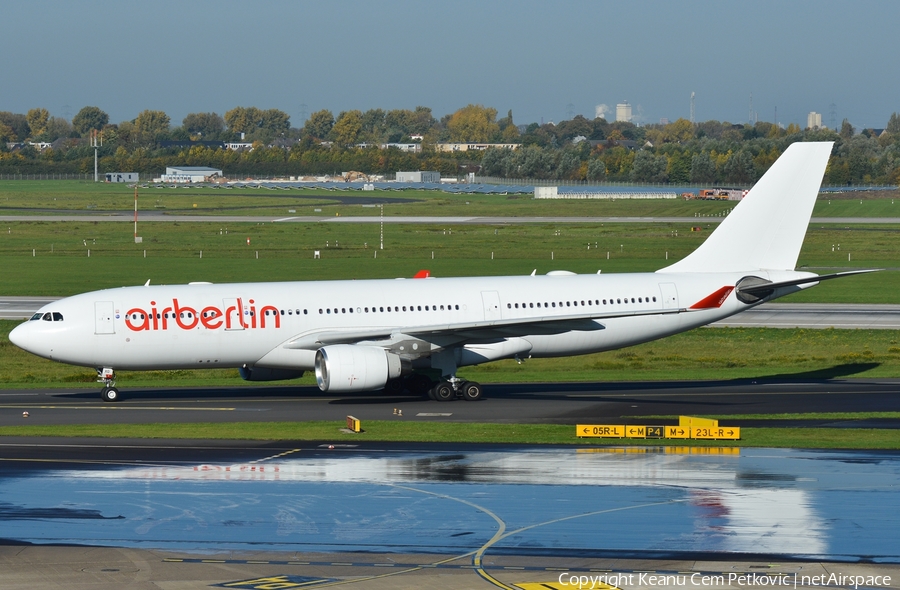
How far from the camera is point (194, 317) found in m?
41.4

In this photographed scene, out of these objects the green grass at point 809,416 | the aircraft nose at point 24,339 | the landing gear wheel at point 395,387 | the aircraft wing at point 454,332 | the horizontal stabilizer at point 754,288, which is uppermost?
the horizontal stabilizer at point 754,288

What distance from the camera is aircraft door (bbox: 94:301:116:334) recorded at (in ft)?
134

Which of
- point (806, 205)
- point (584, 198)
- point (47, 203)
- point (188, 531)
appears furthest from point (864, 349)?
point (47, 203)

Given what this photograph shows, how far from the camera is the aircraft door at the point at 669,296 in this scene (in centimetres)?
4534

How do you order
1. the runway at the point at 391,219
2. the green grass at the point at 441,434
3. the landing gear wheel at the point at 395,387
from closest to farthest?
the green grass at the point at 441,434
the landing gear wheel at the point at 395,387
the runway at the point at 391,219

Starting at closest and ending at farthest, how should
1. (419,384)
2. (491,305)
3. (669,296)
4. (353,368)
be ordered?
(353,368) < (491,305) < (419,384) < (669,296)

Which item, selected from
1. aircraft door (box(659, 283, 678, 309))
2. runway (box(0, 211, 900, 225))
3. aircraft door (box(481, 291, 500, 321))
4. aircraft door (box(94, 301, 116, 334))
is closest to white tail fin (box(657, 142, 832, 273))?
aircraft door (box(659, 283, 678, 309))

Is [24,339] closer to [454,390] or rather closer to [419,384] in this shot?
[419,384]

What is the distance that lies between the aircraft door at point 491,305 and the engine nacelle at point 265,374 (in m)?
7.35

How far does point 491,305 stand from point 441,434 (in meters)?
10.4

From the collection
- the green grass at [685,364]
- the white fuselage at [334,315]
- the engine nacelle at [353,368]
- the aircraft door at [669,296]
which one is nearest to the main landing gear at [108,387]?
the white fuselage at [334,315]

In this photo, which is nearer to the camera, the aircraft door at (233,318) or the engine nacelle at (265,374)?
the aircraft door at (233,318)

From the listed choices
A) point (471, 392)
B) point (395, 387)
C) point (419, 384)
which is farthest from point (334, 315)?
point (471, 392)

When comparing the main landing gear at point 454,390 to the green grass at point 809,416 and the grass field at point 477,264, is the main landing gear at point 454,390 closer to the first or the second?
the grass field at point 477,264
